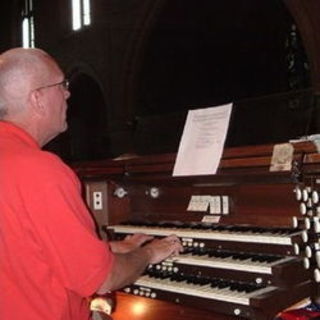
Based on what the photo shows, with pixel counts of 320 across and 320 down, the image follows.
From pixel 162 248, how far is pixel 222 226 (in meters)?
0.55

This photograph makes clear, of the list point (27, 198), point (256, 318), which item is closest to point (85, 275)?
point (27, 198)

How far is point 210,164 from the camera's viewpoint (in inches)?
107

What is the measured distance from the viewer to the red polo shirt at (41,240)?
1798 millimetres

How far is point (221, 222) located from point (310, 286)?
67cm

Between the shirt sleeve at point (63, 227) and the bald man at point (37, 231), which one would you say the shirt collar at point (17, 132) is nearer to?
the bald man at point (37, 231)

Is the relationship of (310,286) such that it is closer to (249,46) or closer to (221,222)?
(221,222)

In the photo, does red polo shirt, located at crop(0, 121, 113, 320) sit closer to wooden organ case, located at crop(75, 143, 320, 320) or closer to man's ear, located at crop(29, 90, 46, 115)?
man's ear, located at crop(29, 90, 46, 115)

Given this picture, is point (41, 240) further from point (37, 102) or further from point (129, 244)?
point (129, 244)

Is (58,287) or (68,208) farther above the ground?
(68,208)

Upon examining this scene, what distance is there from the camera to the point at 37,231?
1820mm

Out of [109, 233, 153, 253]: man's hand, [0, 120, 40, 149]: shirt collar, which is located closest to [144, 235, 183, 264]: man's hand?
[109, 233, 153, 253]: man's hand


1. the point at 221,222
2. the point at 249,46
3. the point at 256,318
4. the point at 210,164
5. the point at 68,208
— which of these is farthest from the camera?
the point at 249,46

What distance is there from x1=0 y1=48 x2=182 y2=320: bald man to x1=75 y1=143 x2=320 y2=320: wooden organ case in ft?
2.09

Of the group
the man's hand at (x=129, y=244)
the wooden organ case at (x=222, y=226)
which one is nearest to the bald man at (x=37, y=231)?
the man's hand at (x=129, y=244)
